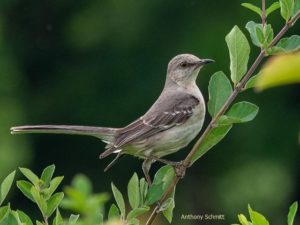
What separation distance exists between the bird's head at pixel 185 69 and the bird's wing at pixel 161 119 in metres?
0.24

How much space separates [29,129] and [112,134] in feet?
2.73

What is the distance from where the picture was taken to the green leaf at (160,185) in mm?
3830

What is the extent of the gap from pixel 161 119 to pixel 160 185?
6.94 feet

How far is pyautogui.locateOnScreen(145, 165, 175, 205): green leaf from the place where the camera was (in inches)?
151

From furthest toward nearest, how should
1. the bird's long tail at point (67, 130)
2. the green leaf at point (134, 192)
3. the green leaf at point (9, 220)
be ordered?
1. the bird's long tail at point (67, 130)
2. the green leaf at point (134, 192)
3. the green leaf at point (9, 220)

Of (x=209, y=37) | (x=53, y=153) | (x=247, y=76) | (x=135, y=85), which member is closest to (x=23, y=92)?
(x=53, y=153)

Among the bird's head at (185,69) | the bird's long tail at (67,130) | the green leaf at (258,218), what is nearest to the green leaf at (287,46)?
the green leaf at (258,218)

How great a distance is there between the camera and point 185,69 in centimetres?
644

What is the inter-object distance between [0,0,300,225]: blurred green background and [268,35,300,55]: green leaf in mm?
12736

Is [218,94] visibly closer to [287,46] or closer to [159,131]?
[287,46]

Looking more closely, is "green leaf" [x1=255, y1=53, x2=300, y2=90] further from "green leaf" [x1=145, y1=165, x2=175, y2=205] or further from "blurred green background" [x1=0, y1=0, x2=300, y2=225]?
"blurred green background" [x1=0, y1=0, x2=300, y2=225]

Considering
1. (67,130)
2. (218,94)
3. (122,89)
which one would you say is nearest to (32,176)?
(218,94)

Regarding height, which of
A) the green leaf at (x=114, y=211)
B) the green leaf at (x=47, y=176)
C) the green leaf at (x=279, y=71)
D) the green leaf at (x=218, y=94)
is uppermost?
the green leaf at (x=279, y=71)

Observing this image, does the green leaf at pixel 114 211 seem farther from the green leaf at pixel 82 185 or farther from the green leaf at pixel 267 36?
the green leaf at pixel 82 185
